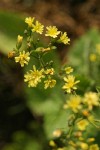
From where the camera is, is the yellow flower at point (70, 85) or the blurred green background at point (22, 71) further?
the blurred green background at point (22, 71)

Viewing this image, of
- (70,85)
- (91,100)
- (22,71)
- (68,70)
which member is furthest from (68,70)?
(22,71)

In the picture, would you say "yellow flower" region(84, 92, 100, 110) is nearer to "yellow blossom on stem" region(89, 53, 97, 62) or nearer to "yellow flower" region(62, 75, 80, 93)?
"yellow flower" region(62, 75, 80, 93)

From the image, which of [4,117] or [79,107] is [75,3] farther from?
[79,107]

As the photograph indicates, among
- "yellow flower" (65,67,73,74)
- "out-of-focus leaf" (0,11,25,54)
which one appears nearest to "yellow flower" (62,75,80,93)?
"yellow flower" (65,67,73,74)

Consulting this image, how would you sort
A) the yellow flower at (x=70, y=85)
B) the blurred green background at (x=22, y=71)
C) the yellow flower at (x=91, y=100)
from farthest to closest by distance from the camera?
the blurred green background at (x=22, y=71), the yellow flower at (x=70, y=85), the yellow flower at (x=91, y=100)

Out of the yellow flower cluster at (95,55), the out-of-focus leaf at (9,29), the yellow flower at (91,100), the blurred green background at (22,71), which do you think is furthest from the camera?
the out-of-focus leaf at (9,29)

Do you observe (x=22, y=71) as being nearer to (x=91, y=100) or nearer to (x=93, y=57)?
(x=93, y=57)

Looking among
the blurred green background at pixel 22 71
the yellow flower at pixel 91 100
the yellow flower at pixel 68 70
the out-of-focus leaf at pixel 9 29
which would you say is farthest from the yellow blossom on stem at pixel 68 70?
the out-of-focus leaf at pixel 9 29

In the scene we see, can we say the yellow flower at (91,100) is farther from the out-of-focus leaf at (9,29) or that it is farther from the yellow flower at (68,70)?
the out-of-focus leaf at (9,29)
